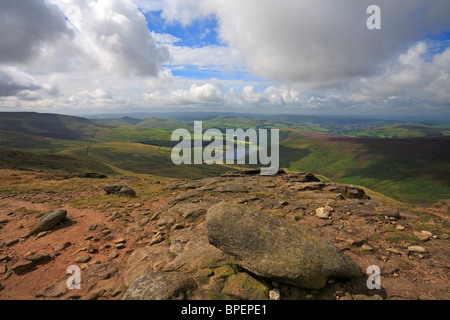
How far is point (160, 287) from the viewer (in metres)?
8.16

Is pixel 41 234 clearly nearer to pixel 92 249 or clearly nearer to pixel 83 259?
pixel 92 249

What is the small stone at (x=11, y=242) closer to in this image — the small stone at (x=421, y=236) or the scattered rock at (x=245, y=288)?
the scattered rock at (x=245, y=288)

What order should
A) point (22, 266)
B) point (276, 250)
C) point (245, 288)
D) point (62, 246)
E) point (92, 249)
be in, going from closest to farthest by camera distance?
1. point (245, 288)
2. point (276, 250)
3. point (22, 266)
4. point (92, 249)
5. point (62, 246)

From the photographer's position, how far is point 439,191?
139625mm

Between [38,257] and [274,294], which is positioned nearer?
[274,294]

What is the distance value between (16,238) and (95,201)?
9.66 metres

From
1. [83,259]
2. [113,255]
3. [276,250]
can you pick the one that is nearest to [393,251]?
[276,250]

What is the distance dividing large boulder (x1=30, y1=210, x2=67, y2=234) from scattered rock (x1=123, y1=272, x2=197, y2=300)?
1481 centimetres

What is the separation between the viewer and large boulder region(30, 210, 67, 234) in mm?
16859

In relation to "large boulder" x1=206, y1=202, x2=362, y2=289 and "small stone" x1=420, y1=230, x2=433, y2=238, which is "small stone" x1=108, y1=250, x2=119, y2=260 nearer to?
"large boulder" x1=206, y1=202, x2=362, y2=289

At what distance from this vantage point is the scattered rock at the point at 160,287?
7855mm

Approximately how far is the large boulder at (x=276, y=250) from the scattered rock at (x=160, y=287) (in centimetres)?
223

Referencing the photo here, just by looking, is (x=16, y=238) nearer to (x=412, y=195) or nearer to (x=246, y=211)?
(x=246, y=211)

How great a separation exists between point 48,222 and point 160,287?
16.1m
